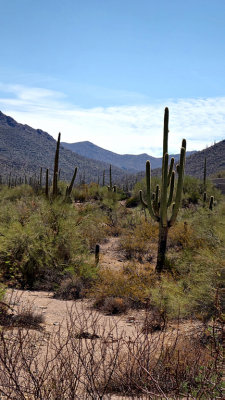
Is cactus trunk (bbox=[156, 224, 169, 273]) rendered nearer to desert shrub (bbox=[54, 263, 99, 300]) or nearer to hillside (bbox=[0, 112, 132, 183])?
desert shrub (bbox=[54, 263, 99, 300])

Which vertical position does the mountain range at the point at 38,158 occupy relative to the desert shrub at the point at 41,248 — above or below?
above

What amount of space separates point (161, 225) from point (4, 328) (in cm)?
780

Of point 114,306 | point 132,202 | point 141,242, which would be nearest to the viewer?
point 114,306

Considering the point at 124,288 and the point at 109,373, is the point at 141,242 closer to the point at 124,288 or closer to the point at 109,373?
the point at 124,288

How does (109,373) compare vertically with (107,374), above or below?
above

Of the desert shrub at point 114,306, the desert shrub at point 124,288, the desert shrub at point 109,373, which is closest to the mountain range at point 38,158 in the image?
the desert shrub at point 124,288

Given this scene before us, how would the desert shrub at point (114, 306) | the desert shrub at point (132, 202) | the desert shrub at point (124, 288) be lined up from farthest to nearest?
the desert shrub at point (132, 202)
the desert shrub at point (124, 288)
the desert shrub at point (114, 306)

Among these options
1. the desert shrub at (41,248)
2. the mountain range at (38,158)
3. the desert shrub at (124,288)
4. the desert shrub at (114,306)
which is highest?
the mountain range at (38,158)

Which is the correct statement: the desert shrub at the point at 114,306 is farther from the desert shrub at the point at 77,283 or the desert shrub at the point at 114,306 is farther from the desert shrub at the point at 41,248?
the desert shrub at the point at 41,248

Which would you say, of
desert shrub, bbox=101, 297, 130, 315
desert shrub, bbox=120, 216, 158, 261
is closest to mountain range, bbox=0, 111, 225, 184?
desert shrub, bbox=120, 216, 158, 261

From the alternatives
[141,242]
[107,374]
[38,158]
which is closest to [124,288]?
[107,374]

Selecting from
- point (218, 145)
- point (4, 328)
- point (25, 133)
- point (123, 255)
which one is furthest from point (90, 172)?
point (4, 328)

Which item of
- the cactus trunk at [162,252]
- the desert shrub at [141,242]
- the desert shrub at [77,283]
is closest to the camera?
the desert shrub at [77,283]

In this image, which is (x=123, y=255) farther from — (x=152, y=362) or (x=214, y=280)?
(x=152, y=362)
